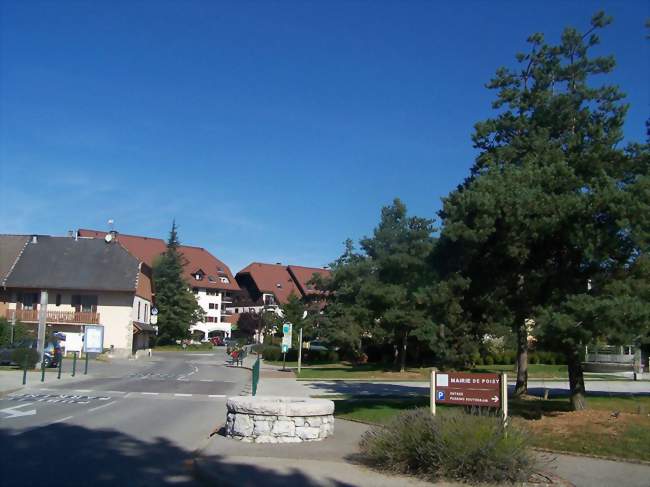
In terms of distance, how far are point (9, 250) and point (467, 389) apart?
54.2 metres

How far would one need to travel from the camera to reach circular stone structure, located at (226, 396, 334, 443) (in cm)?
1164

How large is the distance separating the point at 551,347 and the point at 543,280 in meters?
1.73

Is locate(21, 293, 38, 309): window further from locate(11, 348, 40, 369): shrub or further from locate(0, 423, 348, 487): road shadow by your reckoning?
locate(0, 423, 348, 487): road shadow

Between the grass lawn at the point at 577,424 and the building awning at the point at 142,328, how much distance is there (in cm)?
3908

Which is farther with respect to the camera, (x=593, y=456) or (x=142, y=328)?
(x=142, y=328)

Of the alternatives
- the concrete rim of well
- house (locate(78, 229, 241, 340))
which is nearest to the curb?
the concrete rim of well

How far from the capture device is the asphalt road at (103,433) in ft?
30.1

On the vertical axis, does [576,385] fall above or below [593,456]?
above

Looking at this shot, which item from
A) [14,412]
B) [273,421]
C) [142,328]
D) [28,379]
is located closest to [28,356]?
[28,379]

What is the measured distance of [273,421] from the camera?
11633mm

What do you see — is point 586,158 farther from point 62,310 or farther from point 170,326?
point 170,326

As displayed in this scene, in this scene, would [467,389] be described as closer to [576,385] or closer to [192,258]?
[576,385]

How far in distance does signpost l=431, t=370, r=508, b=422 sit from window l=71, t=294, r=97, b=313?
47907 mm

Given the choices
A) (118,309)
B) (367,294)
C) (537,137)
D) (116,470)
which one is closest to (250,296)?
(118,309)
